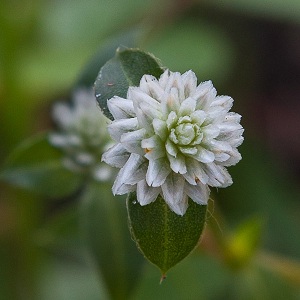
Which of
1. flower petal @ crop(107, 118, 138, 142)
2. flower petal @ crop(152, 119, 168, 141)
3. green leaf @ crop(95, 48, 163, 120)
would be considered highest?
green leaf @ crop(95, 48, 163, 120)

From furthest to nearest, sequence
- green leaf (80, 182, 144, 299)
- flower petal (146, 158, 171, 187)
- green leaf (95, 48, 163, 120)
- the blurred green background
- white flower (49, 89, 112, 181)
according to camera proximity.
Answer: the blurred green background, white flower (49, 89, 112, 181), green leaf (80, 182, 144, 299), green leaf (95, 48, 163, 120), flower petal (146, 158, 171, 187)

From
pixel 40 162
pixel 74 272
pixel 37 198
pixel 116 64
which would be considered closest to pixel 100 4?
pixel 37 198

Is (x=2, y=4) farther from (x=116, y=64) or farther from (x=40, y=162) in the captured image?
(x=116, y=64)

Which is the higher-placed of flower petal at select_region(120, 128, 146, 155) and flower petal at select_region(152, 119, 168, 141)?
flower petal at select_region(152, 119, 168, 141)

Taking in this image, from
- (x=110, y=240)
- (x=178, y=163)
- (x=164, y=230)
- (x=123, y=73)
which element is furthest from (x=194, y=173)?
(x=110, y=240)

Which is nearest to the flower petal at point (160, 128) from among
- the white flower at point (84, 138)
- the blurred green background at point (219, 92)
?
the white flower at point (84, 138)

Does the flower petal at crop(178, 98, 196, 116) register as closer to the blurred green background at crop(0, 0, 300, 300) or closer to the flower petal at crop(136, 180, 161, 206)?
the flower petal at crop(136, 180, 161, 206)

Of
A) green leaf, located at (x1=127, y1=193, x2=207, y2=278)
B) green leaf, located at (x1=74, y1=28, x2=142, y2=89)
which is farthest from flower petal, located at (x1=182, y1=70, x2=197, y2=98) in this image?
green leaf, located at (x1=74, y1=28, x2=142, y2=89)

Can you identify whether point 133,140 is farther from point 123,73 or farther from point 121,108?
point 123,73
